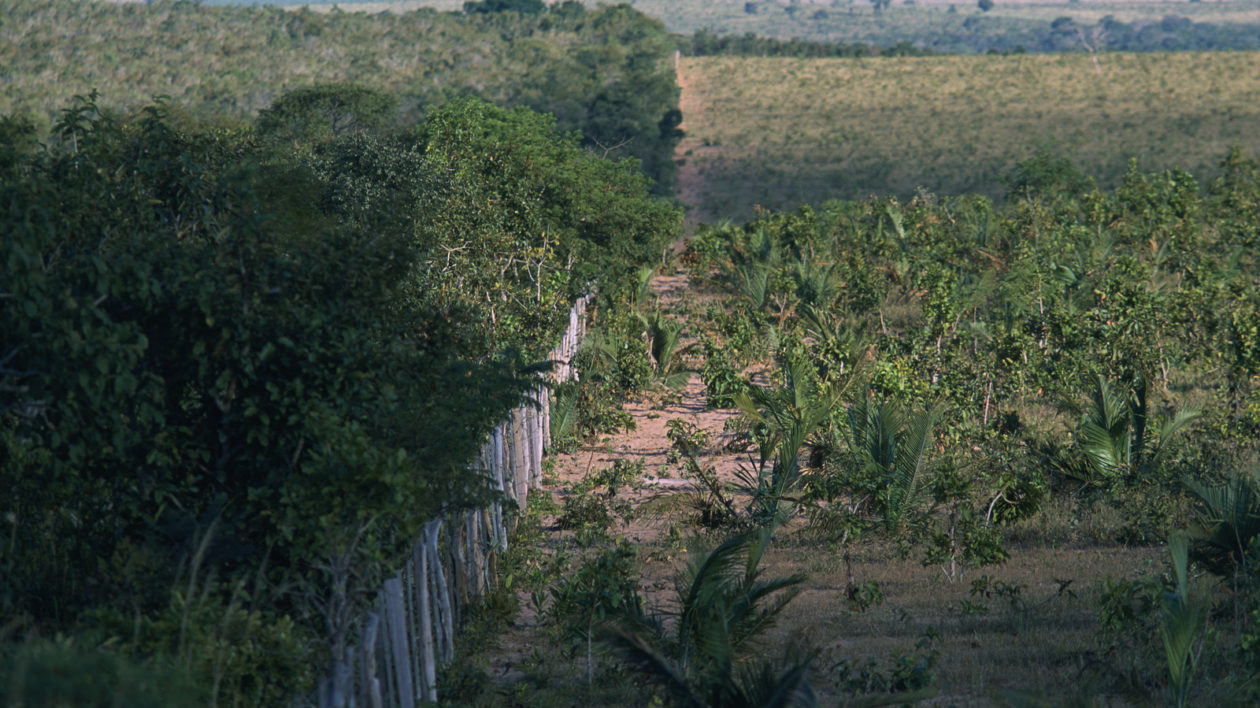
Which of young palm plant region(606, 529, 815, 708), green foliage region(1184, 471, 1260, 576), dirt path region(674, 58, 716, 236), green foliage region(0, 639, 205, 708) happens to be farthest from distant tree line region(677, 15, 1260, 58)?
green foliage region(0, 639, 205, 708)

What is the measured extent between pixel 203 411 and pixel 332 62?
55.7 meters

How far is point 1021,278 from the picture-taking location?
50.8 feet

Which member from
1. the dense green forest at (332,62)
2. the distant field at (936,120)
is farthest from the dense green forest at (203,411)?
the distant field at (936,120)

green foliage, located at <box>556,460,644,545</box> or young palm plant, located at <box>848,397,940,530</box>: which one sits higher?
young palm plant, located at <box>848,397,940,530</box>

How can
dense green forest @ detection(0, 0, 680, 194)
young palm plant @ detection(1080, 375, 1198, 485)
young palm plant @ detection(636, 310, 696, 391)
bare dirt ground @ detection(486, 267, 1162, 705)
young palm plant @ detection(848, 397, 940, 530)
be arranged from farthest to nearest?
1. dense green forest @ detection(0, 0, 680, 194)
2. young palm plant @ detection(636, 310, 696, 391)
3. young palm plant @ detection(1080, 375, 1198, 485)
4. young palm plant @ detection(848, 397, 940, 530)
5. bare dirt ground @ detection(486, 267, 1162, 705)

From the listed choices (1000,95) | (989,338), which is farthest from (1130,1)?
(989,338)

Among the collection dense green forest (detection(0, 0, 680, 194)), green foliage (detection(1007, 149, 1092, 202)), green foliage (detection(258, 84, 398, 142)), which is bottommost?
green foliage (detection(1007, 149, 1092, 202))

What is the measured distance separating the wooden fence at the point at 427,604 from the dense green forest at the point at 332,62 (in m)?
32.8

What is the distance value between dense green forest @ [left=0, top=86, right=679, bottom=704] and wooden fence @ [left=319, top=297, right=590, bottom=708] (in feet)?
0.59

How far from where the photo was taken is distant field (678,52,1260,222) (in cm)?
4397

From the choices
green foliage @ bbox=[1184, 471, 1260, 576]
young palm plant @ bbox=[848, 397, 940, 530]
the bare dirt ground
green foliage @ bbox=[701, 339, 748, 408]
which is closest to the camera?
the bare dirt ground

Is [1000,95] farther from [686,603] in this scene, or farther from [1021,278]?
[686,603]

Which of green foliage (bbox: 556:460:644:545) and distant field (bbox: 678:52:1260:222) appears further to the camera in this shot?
distant field (bbox: 678:52:1260:222)

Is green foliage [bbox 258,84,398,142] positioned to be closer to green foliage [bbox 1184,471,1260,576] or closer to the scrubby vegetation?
the scrubby vegetation
